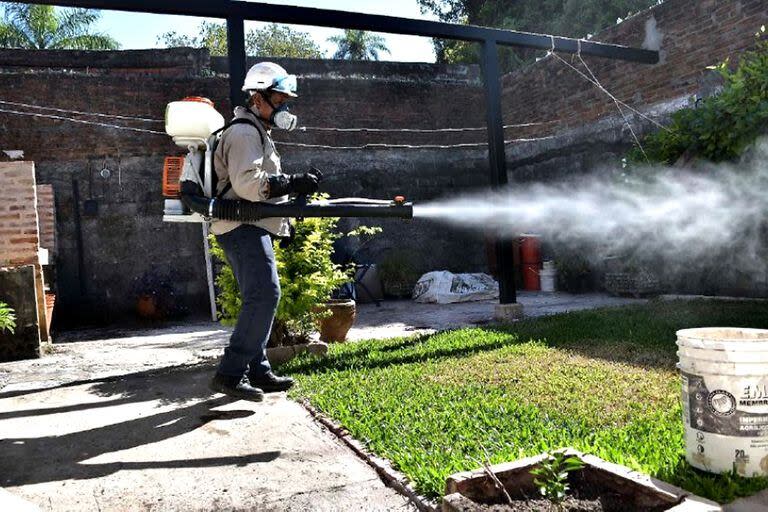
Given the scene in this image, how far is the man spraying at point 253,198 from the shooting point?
4.10m

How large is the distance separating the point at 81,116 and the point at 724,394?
11.6 m

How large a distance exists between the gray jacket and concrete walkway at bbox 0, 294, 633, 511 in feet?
4.25

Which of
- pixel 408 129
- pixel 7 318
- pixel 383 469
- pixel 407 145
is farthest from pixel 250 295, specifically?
pixel 408 129

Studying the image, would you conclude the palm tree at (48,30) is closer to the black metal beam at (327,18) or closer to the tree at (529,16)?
the tree at (529,16)

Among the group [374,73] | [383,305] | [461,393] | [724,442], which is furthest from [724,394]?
[374,73]

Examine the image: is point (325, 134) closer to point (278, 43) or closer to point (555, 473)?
point (555, 473)

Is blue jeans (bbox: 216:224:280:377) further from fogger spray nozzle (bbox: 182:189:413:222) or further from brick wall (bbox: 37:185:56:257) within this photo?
brick wall (bbox: 37:185:56:257)

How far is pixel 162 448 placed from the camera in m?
3.46

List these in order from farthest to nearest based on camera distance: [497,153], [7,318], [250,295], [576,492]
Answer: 1. [497,153]
2. [7,318]
3. [250,295]
4. [576,492]

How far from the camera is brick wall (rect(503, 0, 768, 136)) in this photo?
883cm

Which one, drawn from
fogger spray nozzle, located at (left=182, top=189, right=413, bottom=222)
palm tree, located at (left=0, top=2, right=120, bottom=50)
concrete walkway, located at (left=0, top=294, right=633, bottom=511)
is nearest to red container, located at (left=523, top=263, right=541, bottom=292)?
concrete walkway, located at (left=0, top=294, right=633, bottom=511)

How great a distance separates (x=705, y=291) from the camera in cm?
840

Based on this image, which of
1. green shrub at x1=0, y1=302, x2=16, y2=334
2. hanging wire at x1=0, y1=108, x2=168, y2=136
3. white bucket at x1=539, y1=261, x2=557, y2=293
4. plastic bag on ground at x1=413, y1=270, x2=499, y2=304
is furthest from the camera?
white bucket at x1=539, y1=261, x2=557, y2=293

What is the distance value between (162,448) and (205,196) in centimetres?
172
